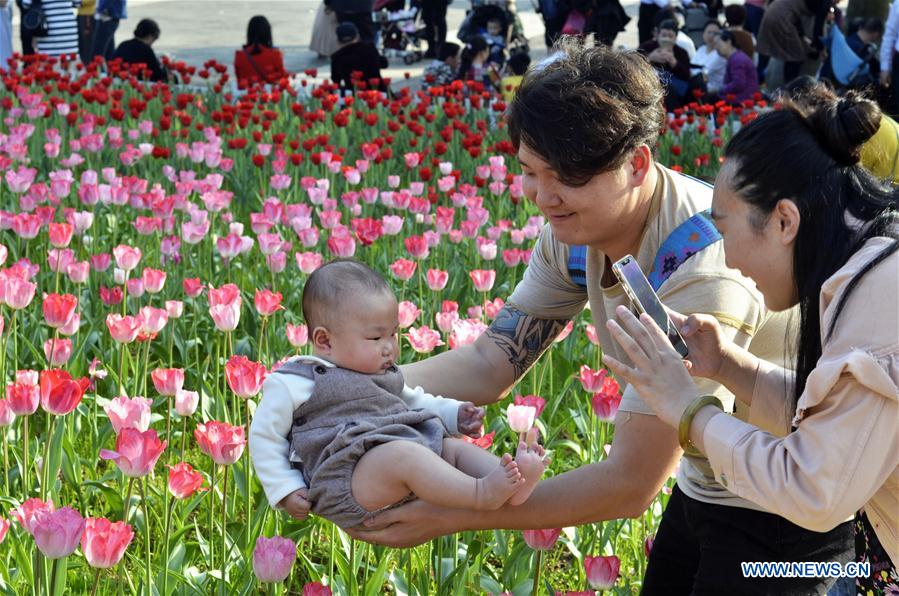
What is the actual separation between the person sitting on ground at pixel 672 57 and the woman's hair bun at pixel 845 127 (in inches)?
333

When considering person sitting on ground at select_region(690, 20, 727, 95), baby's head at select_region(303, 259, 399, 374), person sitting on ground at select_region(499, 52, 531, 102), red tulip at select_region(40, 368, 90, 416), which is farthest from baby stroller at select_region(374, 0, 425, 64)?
baby's head at select_region(303, 259, 399, 374)

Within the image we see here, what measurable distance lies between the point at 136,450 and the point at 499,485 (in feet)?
2.17

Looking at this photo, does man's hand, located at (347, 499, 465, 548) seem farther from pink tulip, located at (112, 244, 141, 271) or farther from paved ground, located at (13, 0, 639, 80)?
paved ground, located at (13, 0, 639, 80)

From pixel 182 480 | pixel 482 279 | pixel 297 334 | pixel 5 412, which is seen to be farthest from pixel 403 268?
pixel 182 480

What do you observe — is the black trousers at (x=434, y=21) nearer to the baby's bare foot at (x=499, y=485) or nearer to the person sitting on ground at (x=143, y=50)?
the person sitting on ground at (x=143, y=50)

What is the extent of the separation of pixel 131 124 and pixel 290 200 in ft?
6.81

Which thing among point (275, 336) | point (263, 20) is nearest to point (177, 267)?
point (275, 336)

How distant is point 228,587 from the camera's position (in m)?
2.67

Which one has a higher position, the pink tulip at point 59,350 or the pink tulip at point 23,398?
the pink tulip at point 23,398

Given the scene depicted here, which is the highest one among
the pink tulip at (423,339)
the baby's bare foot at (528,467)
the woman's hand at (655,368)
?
the woman's hand at (655,368)

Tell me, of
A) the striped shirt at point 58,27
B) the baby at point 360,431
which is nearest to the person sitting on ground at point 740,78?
the striped shirt at point 58,27

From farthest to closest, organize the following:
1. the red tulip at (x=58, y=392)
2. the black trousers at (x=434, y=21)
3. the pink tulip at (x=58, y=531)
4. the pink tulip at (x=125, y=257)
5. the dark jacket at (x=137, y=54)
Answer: the black trousers at (x=434, y=21) < the dark jacket at (x=137, y=54) < the pink tulip at (x=125, y=257) < the red tulip at (x=58, y=392) < the pink tulip at (x=58, y=531)

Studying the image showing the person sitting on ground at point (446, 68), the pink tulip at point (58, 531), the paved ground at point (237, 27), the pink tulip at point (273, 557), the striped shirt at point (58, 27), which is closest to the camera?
the pink tulip at point (58, 531)

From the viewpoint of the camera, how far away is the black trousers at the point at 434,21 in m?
15.3
